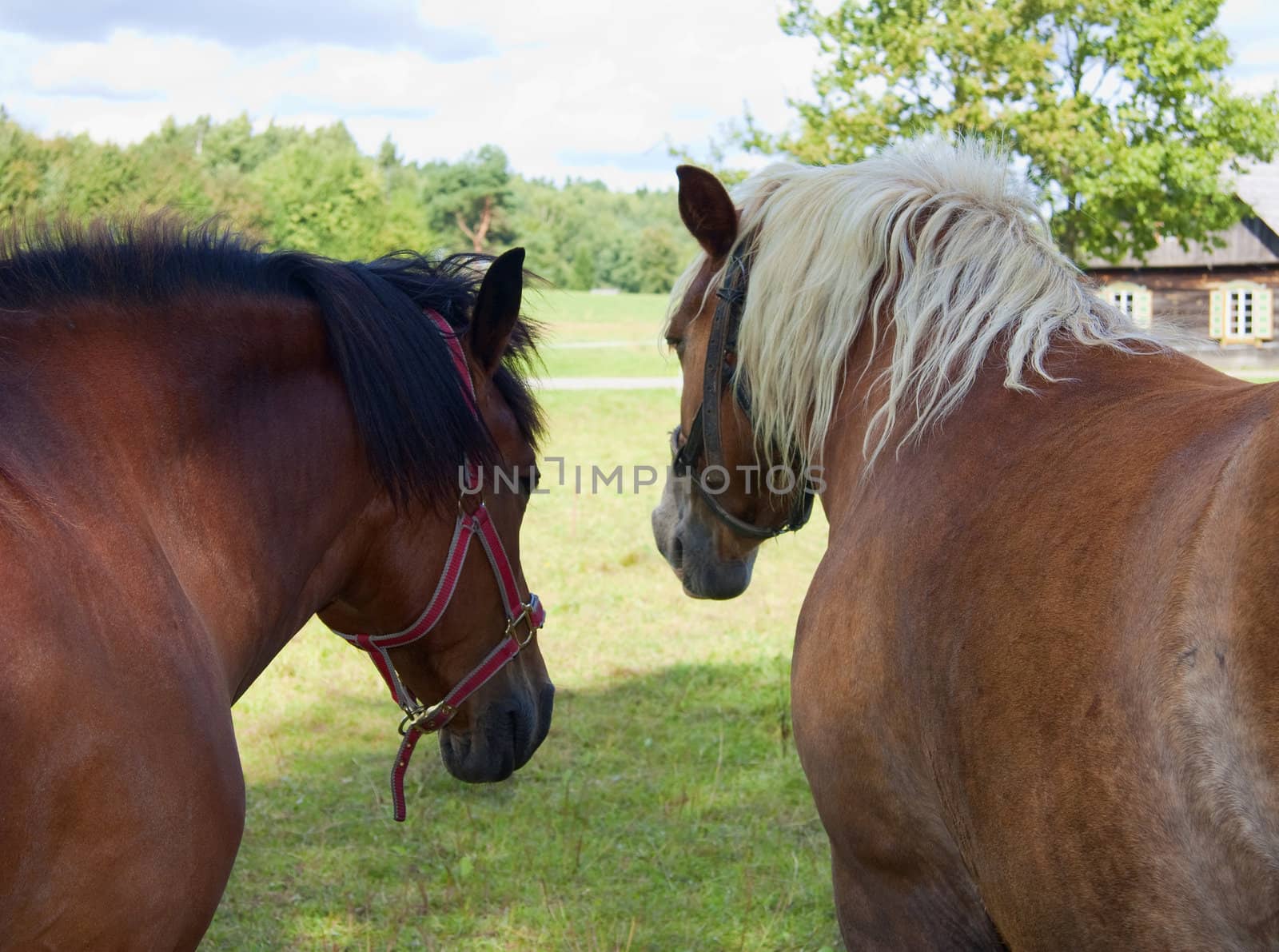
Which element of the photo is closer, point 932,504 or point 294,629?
point 932,504

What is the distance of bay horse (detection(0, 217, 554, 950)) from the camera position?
1.35 meters

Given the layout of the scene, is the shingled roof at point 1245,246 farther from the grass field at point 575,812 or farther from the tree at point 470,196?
the tree at point 470,196

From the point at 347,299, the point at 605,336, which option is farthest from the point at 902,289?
the point at 605,336

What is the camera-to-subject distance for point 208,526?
1734 millimetres

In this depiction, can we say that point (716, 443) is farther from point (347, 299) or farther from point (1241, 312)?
point (1241, 312)

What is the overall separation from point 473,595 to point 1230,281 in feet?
98.4

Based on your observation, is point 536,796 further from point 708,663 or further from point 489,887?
point 708,663

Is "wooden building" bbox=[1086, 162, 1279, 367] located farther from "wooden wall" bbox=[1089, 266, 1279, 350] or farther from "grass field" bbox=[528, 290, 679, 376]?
"grass field" bbox=[528, 290, 679, 376]

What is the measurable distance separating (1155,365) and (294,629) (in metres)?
1.67

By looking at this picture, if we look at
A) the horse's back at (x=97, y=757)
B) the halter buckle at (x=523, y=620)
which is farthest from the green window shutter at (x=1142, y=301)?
the horse's back at (x=97, y=757)

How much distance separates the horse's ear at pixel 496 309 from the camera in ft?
6.79

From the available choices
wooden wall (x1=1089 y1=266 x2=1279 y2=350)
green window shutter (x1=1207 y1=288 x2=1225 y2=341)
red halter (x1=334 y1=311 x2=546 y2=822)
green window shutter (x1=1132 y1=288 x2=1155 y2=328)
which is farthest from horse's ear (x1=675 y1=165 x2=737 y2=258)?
green window shutter (x1=1207 y1=288 x2=1225 y2=341)

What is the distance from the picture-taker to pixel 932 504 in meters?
1.77

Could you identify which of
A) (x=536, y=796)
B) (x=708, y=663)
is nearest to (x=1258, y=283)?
(x=708, y=663)
